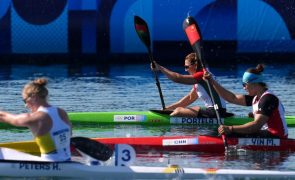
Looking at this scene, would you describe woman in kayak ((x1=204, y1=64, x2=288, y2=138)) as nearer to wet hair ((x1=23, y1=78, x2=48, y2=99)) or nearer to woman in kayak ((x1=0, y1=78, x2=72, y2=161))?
woman in kayak ((x1=0, y1=78, x2=72, y2=161))

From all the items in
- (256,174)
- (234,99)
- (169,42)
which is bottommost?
(256,174)

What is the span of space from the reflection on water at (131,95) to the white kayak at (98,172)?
4.83ft

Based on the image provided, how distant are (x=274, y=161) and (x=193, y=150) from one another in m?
1.26

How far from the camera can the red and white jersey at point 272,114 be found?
1235 centimetres

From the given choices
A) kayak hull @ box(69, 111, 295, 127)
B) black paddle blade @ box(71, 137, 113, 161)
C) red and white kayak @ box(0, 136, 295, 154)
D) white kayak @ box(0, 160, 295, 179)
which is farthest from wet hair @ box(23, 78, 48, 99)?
kayak hull @ box(69, 111, 295, 127)

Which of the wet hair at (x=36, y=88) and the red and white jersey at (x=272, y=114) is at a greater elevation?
the wet hair at (x=36, y=88)

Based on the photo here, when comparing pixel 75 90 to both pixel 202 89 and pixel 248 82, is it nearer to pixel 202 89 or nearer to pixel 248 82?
pixel 202 89

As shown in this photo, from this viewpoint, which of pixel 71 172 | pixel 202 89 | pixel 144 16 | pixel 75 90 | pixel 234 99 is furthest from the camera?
pixel 144 16

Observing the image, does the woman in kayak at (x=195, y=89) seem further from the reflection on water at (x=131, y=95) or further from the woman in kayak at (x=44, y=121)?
the woman in kayak at (x=44, y=121)

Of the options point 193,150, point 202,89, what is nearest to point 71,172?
point 193,150

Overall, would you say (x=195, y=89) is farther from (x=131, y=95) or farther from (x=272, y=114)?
(x=131, y=95)

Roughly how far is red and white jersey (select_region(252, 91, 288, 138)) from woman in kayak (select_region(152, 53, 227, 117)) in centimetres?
260

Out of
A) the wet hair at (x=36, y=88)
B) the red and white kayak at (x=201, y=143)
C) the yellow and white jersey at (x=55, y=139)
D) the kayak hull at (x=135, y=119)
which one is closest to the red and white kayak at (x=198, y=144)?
the red and white kayak at (x=201, y=143)

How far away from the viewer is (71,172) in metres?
10.5
